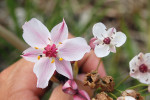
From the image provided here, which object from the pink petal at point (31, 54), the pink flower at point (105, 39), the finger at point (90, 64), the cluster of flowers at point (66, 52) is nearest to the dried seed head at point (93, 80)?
the cluster of flowers at point (66, 52)

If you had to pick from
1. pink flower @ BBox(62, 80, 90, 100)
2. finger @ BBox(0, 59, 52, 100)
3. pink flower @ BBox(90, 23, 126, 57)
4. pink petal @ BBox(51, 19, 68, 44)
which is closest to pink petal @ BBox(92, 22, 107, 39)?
pink flower @ BBox(90, 23, 126, 57)

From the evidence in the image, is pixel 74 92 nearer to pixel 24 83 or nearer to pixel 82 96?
pixel 82 96

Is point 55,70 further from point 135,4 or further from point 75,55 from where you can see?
point 135,4

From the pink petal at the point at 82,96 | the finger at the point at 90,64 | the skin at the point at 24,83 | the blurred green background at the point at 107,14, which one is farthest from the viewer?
the blurred green background at the point at 107,14

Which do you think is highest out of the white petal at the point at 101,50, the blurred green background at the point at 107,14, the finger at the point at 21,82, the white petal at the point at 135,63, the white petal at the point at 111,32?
the white petal at the point at 111,32

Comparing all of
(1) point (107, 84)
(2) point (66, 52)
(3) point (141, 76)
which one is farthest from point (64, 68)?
(3) point (141, 76)

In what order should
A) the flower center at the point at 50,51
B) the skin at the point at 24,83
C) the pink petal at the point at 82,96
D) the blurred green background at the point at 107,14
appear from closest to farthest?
the pink petal at the point at 82,96 → the flower center at the point at 50,51 → the skin at the point at 24,83 → the blurred green background at the point at 107,14

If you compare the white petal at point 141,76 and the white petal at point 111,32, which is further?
the white petal at point 111,32

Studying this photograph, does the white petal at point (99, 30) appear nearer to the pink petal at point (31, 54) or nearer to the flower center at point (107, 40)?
the flower center at point (107, 40)

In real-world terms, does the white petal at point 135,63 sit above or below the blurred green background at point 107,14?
above
